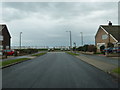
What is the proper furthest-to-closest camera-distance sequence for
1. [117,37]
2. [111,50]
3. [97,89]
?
[117,37]
[111,50]
[97,89]

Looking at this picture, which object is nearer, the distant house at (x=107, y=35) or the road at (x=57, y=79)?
the road at (x=57, y=79)

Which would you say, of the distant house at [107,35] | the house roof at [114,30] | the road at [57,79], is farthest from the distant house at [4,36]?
the road at [57,79]

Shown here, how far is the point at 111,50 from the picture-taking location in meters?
34.4

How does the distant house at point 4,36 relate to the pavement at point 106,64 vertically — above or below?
A: above

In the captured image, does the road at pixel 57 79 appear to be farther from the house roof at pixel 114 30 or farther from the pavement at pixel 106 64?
the house roof at pixel 114 30

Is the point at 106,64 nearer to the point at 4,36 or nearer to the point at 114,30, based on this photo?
the point at 114,30

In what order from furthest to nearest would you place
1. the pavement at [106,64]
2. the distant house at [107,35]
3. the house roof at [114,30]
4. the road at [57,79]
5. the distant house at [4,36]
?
the distant house at [4,36]
the house roof at [114,30]
the distant house at [107,35]
the pavement at [106,64]
the road at [57,79]

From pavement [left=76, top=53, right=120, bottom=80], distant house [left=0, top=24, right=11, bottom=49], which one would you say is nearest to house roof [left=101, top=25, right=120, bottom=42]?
pavement [left=76, top=53, right=120, bottom=80]

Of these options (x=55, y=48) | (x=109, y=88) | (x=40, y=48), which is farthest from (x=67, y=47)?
(x=109, y=88)

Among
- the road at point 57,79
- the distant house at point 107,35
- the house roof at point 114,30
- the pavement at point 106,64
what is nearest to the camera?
the road at point 57,79

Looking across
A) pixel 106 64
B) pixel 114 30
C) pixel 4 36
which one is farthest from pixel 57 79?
pixel 4 36

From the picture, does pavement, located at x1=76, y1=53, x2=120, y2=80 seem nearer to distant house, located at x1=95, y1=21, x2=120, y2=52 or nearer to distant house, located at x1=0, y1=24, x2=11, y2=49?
distant house, located at x1=95, y1=21, x2=120, y2=52

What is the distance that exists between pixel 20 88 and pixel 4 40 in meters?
45.1

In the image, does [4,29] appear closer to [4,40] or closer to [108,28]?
[4,40]
